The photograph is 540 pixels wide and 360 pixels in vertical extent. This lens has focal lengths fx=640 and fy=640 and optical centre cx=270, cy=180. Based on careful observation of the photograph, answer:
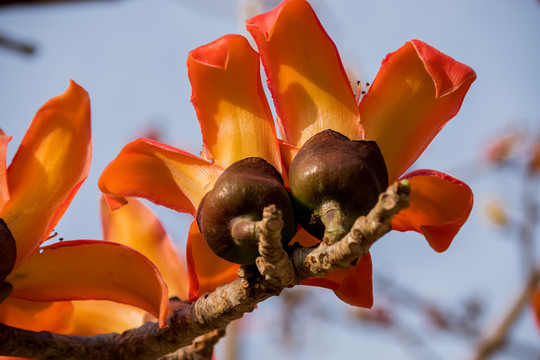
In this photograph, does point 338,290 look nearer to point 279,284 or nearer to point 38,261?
point 279,284

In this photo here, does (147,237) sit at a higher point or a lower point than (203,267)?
lower

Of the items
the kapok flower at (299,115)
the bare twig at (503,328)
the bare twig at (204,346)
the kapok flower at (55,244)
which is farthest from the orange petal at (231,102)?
the bare twig at (503,328)

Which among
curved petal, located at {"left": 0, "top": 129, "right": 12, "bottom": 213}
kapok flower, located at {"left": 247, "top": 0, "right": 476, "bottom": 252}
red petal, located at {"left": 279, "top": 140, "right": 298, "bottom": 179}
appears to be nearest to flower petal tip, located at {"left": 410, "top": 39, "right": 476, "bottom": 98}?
kapok flower, located at {"left": 247, "top": 0, "right": 476, "bottom": 252}

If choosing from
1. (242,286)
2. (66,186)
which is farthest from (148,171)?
(242,286)

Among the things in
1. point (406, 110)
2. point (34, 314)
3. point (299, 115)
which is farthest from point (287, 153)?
point (34, 314)

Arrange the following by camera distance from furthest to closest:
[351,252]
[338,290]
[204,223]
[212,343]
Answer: [212,343], [338,290], [204,223], [351,252]

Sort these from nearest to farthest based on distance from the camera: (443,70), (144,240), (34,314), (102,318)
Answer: (443,70), (34,314), (102,318), (144,240)

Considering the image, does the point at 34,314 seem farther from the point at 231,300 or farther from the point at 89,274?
the point at 231,300
